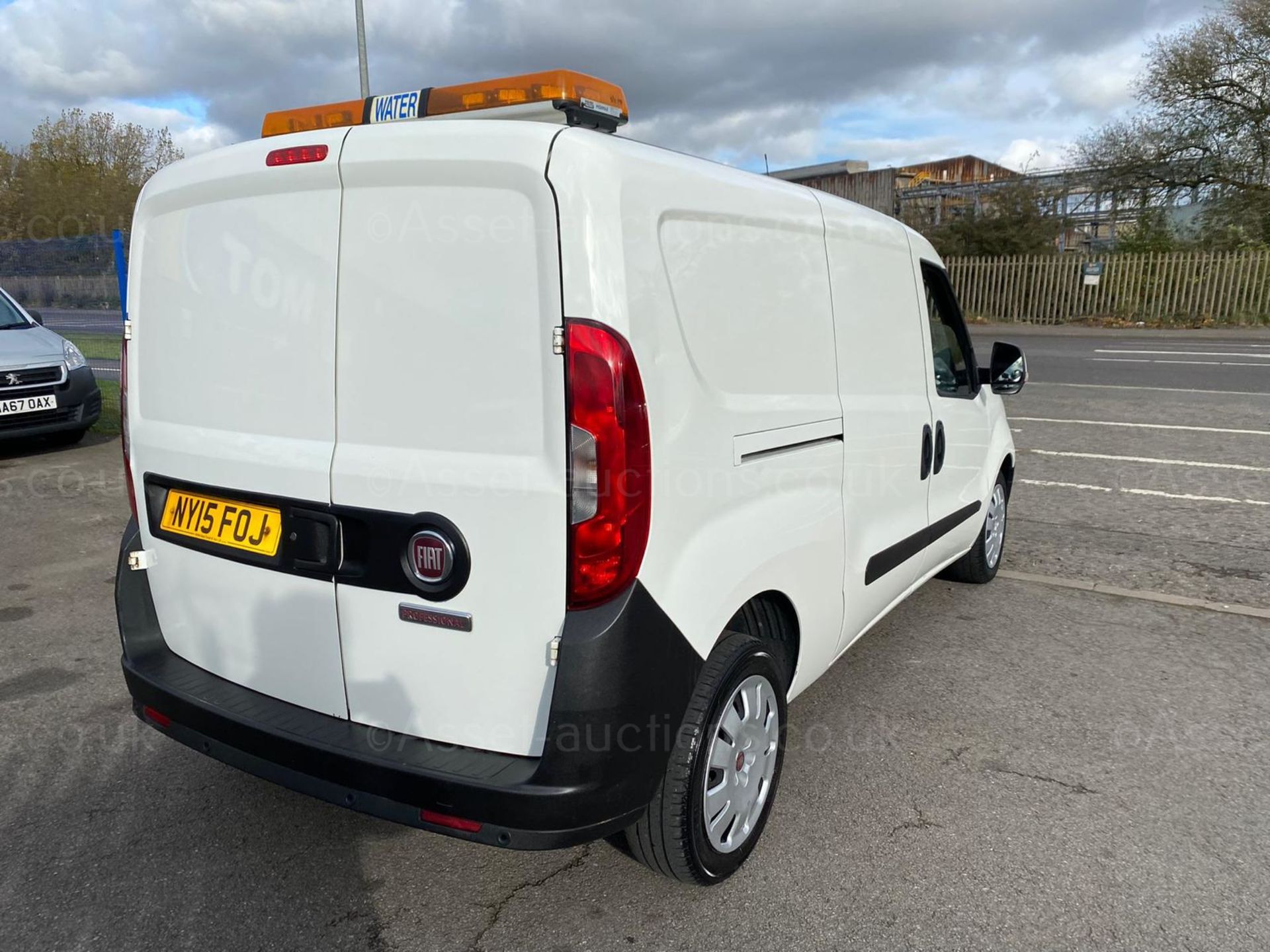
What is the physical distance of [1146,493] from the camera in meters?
6.88

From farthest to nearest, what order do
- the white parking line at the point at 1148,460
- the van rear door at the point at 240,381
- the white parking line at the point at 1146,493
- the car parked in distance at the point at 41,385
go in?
the car parked in distance at the point at 41,385, the white parking line at the point at 1148,460, the white parking line at the point at 1146,493, the van rear door at the point at 240,381

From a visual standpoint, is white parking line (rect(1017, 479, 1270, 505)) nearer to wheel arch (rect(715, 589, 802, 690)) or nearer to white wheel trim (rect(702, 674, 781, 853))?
wheel arch (rect(715, 589, 802, 690))

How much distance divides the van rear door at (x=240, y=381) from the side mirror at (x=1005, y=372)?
335 centimetres

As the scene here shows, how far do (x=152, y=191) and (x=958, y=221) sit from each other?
26939 millimetres

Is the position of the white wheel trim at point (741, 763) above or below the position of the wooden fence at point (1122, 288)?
below

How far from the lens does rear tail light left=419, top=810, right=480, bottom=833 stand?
2.09 metres

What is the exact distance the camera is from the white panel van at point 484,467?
200 cm

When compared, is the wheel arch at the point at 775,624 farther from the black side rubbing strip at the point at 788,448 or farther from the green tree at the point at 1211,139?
the green tree at the point at 1211,139

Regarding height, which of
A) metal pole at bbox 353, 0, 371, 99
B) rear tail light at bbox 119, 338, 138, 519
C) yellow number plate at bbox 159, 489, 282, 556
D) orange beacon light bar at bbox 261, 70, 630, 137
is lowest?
yellow number plate at bbox 159, 489, 282, 556

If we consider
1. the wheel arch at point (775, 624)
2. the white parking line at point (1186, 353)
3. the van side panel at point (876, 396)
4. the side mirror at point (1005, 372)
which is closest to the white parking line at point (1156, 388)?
the white parking line at point (1186, 353)

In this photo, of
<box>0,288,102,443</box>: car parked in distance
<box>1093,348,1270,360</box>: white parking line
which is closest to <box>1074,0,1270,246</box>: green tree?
<box>1093,348,1270,360</box>: white parking line

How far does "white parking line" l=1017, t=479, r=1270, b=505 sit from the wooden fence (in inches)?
654

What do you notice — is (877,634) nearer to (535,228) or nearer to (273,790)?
(273,790)

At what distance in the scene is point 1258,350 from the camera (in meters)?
16.8
